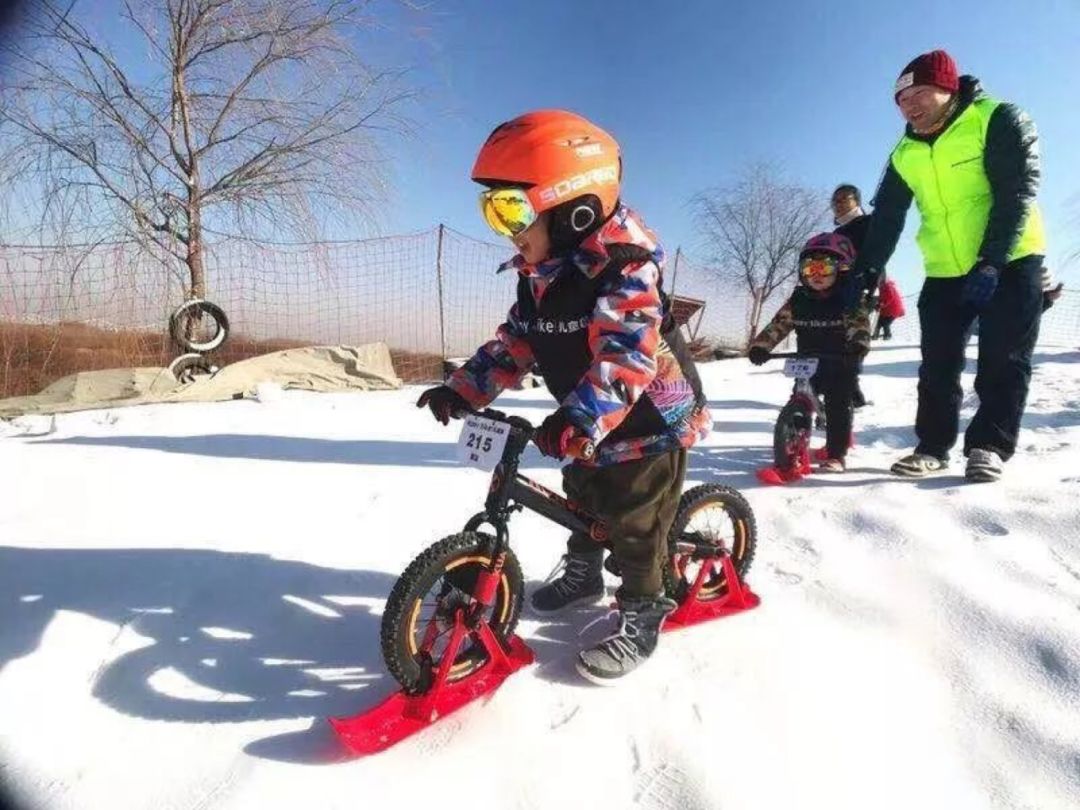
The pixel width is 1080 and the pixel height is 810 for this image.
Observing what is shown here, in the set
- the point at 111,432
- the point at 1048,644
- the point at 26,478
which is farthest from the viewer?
the point at 111,432

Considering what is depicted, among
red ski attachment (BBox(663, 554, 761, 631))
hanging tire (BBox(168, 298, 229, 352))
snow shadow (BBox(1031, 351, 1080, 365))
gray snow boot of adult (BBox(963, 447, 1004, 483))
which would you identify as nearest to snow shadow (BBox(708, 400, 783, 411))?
gray snow boot of adult (BBox(963, 447, 1004, 483))

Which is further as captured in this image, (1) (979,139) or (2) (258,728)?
(1) (979,139)

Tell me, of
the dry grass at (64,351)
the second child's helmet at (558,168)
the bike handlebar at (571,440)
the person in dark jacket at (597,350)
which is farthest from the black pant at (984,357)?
the dry grass at (64,351)

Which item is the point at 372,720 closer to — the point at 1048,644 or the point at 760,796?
the point at 760,796

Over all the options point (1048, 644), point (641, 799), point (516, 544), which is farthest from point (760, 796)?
point (516, 544)

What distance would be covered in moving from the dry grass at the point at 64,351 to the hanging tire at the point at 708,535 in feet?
21.7

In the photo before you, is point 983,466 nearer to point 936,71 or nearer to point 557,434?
point 936,71

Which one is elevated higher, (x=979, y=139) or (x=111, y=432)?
(x=979, y=139)

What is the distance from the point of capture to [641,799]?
1.40 m

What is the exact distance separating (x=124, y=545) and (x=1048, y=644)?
305 cm

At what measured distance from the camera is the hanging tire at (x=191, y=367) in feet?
20.8

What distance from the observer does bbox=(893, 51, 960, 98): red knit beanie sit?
2873mm

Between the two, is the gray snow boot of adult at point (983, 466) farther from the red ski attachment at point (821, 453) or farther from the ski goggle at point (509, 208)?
the ski goggle at point (509, 208)

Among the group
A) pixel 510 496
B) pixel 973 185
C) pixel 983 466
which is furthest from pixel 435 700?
pixel 973 185
